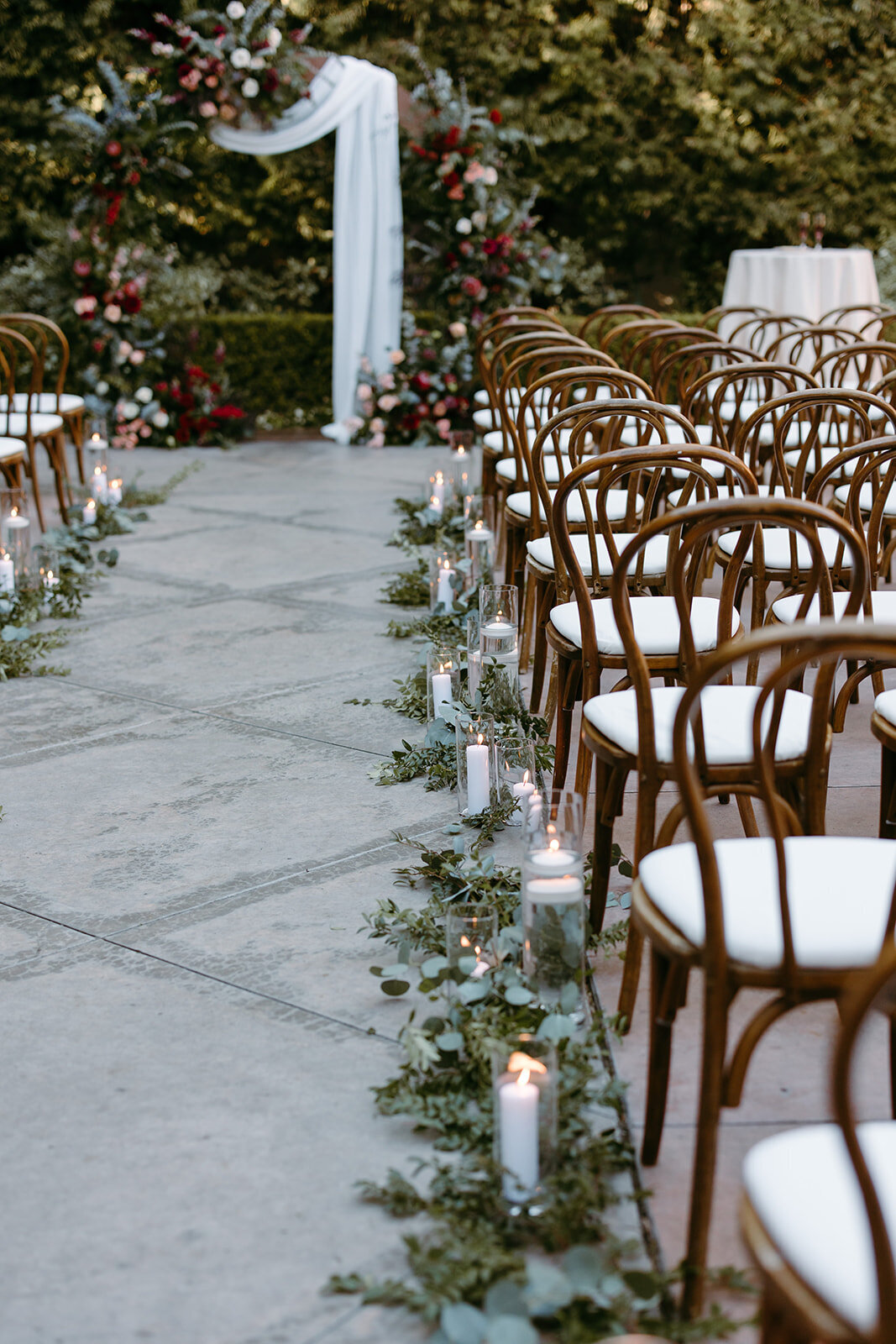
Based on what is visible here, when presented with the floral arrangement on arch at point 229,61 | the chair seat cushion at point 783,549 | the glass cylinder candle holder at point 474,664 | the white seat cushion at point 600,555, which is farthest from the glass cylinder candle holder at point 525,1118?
the floral arrangement on arch at point 229,61

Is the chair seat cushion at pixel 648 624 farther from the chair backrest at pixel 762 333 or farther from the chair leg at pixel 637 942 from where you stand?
the chair backrest at pixel 762 333

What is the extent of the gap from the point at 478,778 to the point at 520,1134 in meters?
1.28

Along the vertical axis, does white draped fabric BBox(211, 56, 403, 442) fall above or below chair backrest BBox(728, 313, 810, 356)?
above

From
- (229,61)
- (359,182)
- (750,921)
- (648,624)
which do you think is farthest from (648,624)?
(229,61)

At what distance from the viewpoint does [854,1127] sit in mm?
1108

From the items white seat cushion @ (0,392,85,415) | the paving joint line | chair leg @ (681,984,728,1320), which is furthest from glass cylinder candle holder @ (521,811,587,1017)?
white seat cushion @ (0,392,85,415)

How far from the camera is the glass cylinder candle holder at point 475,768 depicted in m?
2.94

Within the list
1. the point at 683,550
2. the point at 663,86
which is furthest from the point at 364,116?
the point at 683,550

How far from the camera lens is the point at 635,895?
1.81 m

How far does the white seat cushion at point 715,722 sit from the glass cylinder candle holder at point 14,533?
303cm

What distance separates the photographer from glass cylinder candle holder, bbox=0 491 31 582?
4.84 m

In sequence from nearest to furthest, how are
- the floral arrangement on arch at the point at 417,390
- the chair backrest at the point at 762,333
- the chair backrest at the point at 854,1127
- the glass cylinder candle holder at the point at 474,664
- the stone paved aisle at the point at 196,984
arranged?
1. the chair backrest at the point at 854,1127
2. the stone paved aisle at the point at 196,984
3. the glass cylinder candle holder at the point at 474,664
4. the chair backrest at the point at 762,333
5. the floral arrangement on arch at the point at 417,390

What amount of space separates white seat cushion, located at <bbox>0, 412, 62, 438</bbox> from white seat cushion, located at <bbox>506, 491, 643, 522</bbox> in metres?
2.79

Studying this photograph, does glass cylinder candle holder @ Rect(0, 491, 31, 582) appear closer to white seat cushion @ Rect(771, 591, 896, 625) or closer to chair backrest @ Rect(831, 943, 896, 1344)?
white seat cushion @ Rect(771, 591, 896, 625)
